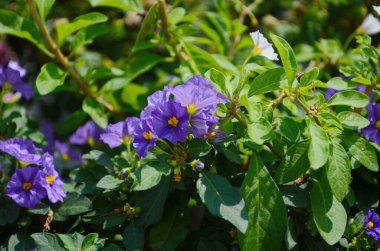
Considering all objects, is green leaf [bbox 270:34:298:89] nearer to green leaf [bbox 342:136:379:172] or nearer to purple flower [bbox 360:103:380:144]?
green leaf [bbox 342:136:379:172]

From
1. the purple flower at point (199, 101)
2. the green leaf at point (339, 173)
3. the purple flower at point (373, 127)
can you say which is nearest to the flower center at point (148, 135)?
the purple flower at point (199, 101)

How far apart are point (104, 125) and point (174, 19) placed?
437mm

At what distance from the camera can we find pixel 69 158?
1.92 metres

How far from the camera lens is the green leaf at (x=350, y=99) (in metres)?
1.29

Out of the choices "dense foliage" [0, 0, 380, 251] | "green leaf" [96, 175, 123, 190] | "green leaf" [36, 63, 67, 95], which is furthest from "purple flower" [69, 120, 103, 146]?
"green leaf" [96, 175, 123, 190]

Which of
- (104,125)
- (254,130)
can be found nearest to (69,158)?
(104,125)

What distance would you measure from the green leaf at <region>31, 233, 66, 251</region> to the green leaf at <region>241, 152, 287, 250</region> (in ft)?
1.53

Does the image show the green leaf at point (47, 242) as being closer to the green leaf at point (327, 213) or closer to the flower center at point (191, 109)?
the flower center at point (191, 109)

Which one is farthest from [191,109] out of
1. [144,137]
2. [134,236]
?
[134,236]

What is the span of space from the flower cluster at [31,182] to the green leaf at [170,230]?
0.28 meters

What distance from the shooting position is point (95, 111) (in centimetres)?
176

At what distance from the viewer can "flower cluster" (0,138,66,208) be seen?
137cm

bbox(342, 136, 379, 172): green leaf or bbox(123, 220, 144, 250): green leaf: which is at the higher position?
bbox(342, 136, 379, 172): green leaf

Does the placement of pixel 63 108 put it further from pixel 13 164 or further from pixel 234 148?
pixel 234 148
